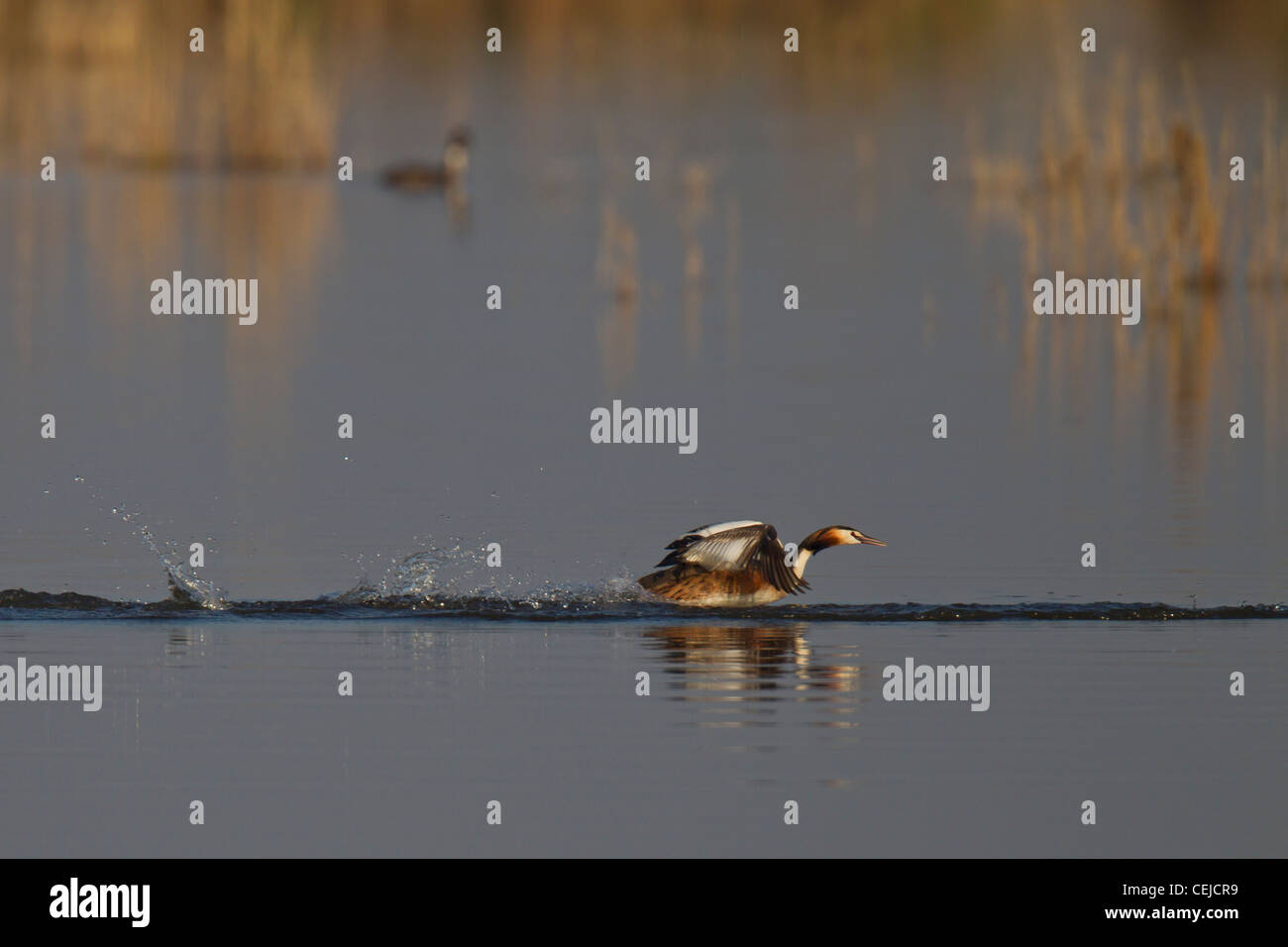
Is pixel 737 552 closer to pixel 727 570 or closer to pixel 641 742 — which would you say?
pixel 727 570

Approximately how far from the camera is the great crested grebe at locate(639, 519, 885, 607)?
14.6 metres

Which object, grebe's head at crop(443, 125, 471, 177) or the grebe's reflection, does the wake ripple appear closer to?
the grebe's reflection

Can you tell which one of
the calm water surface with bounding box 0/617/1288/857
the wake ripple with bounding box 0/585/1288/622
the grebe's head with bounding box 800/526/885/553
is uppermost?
the grebe's head with bounding box 800/526/885/553

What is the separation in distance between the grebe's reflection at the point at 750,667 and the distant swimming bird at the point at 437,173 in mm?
25866

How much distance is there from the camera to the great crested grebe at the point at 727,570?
14617mm

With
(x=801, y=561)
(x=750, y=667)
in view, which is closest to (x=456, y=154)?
(x=801, y=561)

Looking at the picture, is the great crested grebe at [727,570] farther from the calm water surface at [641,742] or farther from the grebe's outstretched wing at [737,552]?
the calm water surface at [641,742]

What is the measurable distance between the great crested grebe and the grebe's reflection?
38 centimetres

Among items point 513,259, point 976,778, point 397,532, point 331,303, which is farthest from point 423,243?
point 976,778

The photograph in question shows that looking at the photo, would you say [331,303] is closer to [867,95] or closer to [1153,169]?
[1153,169]

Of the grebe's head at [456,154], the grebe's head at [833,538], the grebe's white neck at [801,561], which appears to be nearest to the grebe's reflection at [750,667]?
the grebe's white neck at [801,561]

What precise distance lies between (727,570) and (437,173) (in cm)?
2568

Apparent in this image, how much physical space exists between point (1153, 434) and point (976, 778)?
1102cm

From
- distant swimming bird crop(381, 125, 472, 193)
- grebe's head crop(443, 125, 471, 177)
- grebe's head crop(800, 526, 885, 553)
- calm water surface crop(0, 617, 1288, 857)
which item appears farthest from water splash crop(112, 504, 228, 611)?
grebe's head crop(443, 125, 471, 177)
